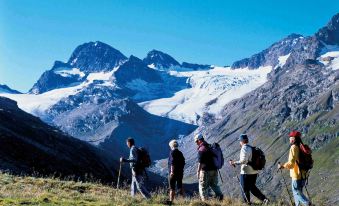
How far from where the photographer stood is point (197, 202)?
20609 millimetres

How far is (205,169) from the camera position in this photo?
75.9ft

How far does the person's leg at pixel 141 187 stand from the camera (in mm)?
23641

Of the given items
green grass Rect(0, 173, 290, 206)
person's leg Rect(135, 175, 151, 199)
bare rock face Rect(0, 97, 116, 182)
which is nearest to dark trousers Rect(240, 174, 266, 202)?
green grass Rect(0, 173, 290, 206)

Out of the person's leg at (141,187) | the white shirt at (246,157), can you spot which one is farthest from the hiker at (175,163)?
the white shirt at (246,157)

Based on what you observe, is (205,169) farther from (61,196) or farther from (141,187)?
(61,196)

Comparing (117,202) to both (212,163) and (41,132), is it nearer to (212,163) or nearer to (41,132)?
(212,163)

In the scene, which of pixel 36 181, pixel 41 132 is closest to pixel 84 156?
pixel 41 132

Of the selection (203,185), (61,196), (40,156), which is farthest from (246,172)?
(40,156)

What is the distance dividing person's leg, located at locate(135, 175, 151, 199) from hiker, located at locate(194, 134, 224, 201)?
2419 mm

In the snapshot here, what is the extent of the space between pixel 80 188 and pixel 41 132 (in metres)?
78.3

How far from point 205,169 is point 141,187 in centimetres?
305

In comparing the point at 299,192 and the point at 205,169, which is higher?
the point at 205,169

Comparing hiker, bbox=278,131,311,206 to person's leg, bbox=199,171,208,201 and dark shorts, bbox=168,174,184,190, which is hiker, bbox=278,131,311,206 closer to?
person's leg, bbox=199,171,208,201

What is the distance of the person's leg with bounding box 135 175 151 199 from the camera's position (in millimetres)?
23641
